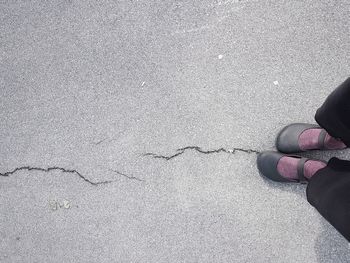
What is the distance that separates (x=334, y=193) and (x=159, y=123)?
121 centimetres

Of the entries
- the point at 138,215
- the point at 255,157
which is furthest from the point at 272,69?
the point at 138,215

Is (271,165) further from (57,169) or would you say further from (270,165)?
(57,169)

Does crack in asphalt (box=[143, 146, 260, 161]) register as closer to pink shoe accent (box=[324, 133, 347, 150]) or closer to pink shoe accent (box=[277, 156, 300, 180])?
pink shoe accent (box=[277, 156, 300, 180])

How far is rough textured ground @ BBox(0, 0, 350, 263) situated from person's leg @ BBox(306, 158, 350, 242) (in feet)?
1.54

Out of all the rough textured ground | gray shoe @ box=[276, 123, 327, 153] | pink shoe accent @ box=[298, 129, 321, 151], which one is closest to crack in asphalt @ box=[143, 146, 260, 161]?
the rough textured ground

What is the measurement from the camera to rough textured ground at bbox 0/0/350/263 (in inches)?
99.0

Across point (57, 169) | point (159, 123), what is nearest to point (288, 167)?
point (159, 123)

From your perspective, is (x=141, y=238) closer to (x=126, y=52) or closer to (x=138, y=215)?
(x=138, y=215)

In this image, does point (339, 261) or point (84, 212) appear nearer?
point (339, 261)

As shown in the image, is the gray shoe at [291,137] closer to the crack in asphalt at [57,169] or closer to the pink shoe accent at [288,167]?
the pink shoe accent at [288,167]

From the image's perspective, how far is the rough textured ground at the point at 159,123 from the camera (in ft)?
8.25

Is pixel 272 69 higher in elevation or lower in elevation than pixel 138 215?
higher

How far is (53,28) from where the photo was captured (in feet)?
8.87

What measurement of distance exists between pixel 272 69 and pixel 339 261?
1312 millimetres
